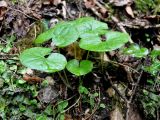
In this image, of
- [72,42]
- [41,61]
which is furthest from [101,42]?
[41,61]

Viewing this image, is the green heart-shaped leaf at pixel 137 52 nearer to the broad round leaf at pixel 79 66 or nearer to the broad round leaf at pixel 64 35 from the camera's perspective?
the broad round leaf at pixel 79 66

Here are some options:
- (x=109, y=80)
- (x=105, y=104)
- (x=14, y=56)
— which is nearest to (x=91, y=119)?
(x=105, y=104)

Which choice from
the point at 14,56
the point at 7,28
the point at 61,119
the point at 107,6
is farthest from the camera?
the point at 107,6

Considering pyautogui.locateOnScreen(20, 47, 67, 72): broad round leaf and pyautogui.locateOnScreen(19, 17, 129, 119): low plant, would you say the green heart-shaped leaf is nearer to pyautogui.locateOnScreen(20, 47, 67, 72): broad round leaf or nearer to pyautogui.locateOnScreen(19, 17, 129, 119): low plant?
pyautogui.locateOnScreen(19, 17, 129, 119): low plant

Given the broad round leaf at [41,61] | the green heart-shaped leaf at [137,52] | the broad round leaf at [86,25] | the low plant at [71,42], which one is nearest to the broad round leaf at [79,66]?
the low plant at [71,42]

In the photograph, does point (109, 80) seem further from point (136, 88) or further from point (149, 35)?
point (149, 35)

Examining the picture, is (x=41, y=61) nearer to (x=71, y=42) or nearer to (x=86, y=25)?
(x=71, y=42)
